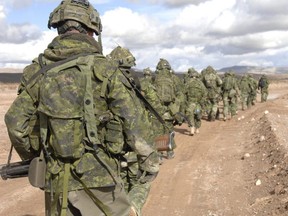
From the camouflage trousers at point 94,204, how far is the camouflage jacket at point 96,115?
6 centimetres

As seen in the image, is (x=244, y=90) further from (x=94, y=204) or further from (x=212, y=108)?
Answer: (x=94, y=204)

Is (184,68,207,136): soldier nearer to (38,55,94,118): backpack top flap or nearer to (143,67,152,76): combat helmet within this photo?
(143,67,152,76): combat helmet

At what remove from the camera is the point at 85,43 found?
3320 millimetres

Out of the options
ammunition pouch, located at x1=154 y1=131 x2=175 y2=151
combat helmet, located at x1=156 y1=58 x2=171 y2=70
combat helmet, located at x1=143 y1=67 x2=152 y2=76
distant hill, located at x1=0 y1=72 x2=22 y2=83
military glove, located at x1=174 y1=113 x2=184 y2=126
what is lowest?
distant hill, located at x1=0 y1=72 x2=22 y2=83

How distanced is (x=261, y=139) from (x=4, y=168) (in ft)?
31.0

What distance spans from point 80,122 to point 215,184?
5.78 meters

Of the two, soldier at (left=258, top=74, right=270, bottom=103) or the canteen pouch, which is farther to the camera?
soldier at (left=258, top=74, right=270, bottom=103)

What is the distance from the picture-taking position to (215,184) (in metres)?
8.52

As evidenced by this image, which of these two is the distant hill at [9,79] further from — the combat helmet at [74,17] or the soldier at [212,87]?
the combat helmet at [74,17]

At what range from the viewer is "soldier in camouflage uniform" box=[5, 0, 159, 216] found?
316 centimetres

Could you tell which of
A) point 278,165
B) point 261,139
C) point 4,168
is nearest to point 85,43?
point 4,168

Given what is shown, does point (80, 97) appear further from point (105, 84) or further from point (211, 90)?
point (211, 90)

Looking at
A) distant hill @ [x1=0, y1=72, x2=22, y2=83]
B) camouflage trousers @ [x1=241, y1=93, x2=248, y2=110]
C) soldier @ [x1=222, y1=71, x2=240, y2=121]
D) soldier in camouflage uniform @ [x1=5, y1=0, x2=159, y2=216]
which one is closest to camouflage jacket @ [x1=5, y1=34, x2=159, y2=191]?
soldier in camouflage uniform @ [x1=5, y1=0, x2=159, y2=216]

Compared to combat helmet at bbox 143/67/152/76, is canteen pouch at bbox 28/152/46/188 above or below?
below
